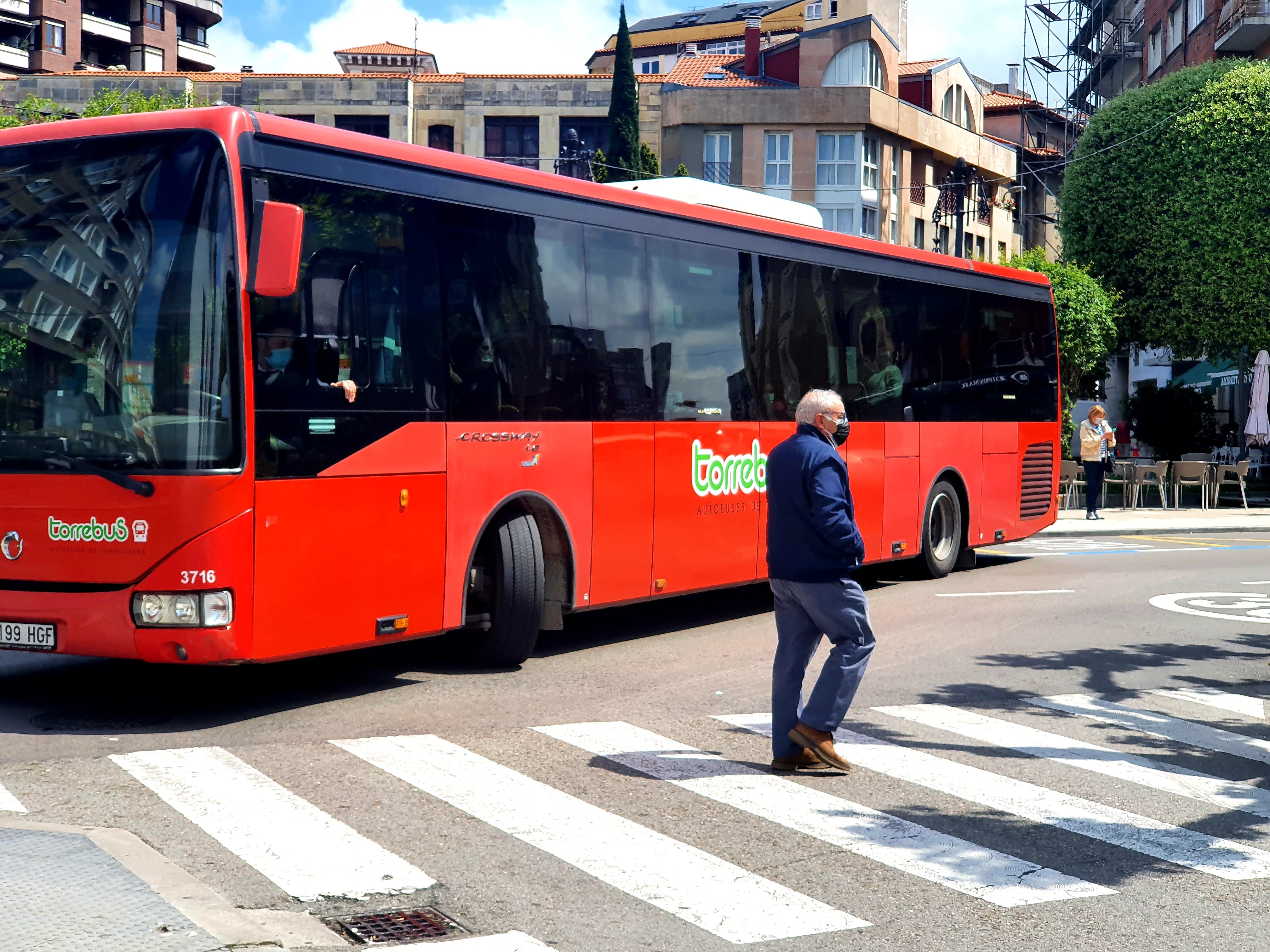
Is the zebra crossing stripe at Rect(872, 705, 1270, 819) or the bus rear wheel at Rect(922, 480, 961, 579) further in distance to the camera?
the bus rear wheel at Rect(922, 480, 961, 579)

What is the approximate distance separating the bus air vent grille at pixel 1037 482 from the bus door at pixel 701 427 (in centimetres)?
582

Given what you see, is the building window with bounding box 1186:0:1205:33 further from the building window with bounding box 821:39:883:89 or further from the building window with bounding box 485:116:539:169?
the building window with bounding box 485:116:539:169

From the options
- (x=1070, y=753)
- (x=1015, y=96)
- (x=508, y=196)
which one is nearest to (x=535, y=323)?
(x=508, y=196)

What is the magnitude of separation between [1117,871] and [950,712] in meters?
2.97

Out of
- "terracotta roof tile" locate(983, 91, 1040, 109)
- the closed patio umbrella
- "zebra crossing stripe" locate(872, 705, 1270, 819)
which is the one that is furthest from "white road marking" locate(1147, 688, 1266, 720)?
"terracotta roof tile" locate(983, 91, 1040, 109)

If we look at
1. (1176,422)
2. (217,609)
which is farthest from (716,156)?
(217,609)

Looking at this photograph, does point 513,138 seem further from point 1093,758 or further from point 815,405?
point 1093,758

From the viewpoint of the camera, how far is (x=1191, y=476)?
25.4m

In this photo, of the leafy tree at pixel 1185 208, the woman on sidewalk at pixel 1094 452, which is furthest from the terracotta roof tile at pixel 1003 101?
the woman on sidewalk at pixel 1094 452

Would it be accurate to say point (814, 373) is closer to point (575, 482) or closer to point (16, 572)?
point (575, 482)

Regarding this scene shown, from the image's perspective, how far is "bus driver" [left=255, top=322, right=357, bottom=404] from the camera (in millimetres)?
7250

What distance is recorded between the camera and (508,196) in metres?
8.99

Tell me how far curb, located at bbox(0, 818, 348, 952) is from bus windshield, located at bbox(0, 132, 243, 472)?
2637mm

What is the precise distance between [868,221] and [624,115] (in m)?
11.3
